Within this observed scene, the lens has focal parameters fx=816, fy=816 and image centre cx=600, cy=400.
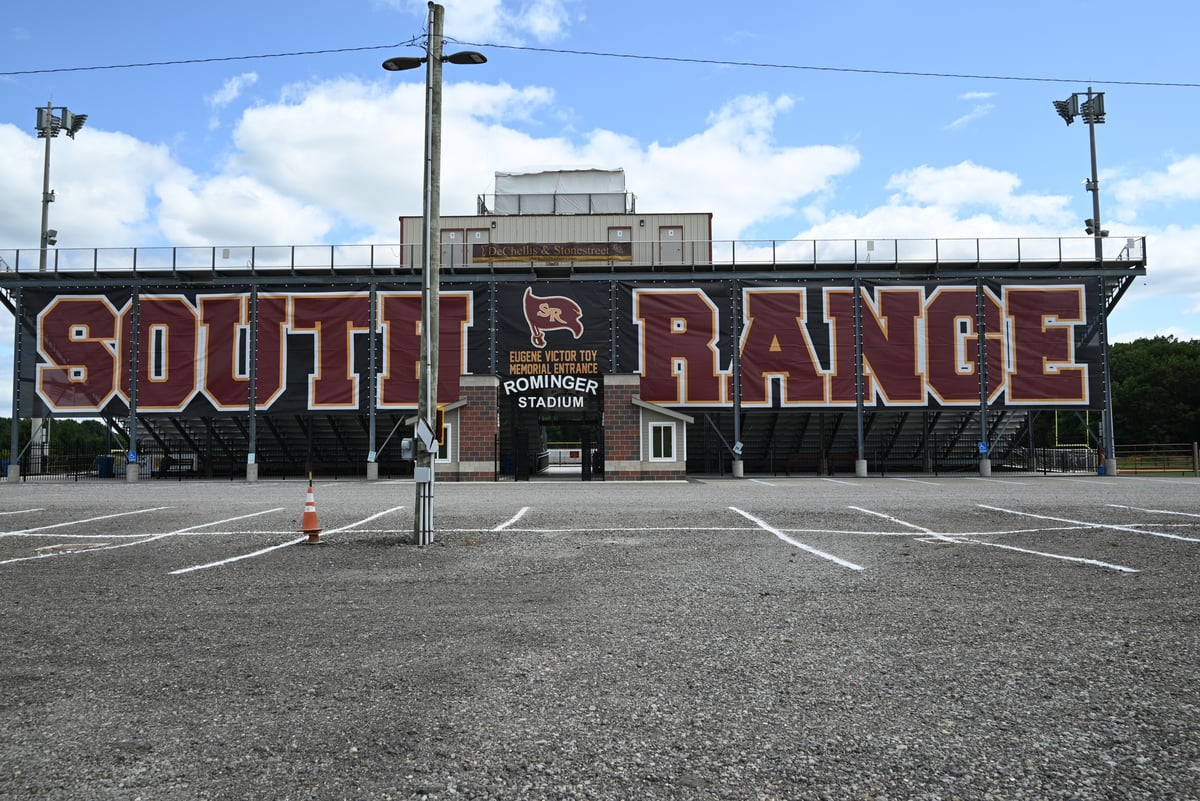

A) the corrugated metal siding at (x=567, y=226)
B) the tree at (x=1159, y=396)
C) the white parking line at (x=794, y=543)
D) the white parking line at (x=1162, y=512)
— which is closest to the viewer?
the white parking line at (x=794, y=543)

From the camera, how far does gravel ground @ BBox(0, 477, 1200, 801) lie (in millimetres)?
3258

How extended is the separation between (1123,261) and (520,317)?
2322 centimetres

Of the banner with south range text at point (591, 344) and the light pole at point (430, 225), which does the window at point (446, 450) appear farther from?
the light pole at point (430, 225)

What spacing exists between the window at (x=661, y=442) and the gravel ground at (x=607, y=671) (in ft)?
59.8

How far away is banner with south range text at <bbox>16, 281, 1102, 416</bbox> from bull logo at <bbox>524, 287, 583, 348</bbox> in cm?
5

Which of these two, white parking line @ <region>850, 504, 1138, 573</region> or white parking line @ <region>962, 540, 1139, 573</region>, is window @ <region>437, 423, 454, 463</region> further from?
white parking line @ <region>962, 540, 1139, 573</region>

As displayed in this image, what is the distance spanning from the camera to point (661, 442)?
28.6 m

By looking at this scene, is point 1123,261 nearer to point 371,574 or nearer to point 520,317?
point 520,317

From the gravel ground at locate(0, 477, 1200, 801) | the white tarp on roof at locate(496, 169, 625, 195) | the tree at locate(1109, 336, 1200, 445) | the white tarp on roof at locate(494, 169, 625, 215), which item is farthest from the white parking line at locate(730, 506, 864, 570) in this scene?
the tree at locate(1109, 336, 1200, 445)

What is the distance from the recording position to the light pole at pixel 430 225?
11.3 m

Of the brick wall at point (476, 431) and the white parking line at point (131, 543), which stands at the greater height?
the brick wall at point (476, 431)

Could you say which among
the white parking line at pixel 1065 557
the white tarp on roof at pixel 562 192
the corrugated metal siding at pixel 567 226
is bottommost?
the white parking line at pixel 1065 557

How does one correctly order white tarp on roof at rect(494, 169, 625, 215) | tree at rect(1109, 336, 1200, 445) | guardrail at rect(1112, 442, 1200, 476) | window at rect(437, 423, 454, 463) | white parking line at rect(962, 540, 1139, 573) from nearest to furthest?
white parking line at rect(962, 540, 1139, 573)
window at rect(437, 423, 454, 463)
guardrail at rect(1112, 442, 1200, 476)
white tarp on roof at rect(494, 169, 625, 215)
tree at rect(1109, 336, 1200, 445)

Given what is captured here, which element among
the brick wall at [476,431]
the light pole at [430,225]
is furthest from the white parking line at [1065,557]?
the brick wall at [476,431]
